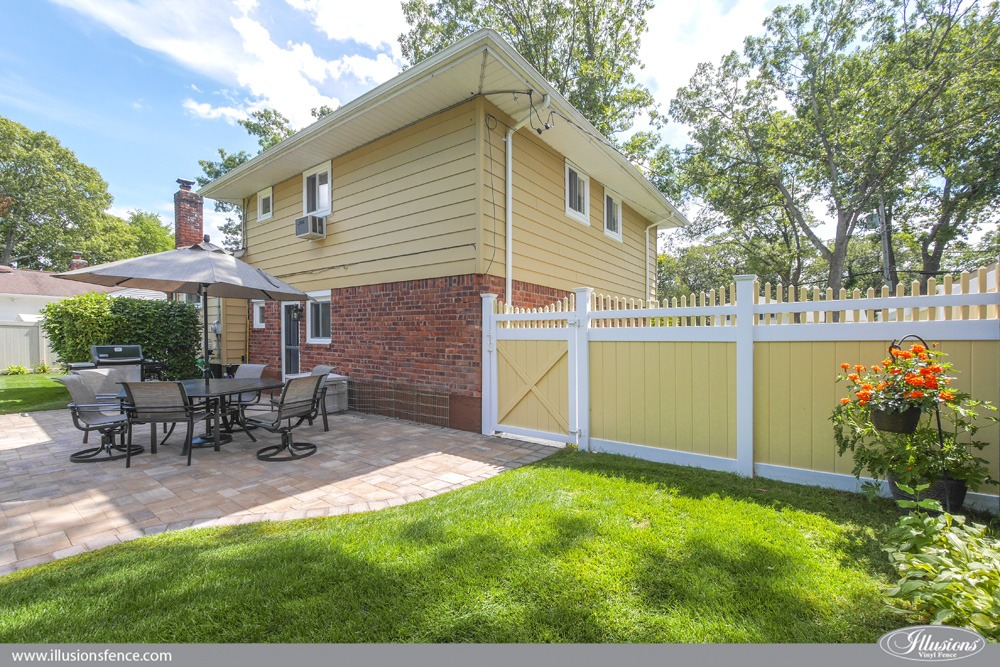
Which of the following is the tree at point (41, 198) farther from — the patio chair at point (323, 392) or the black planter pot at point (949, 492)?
the black planter pot at point (949, 492)

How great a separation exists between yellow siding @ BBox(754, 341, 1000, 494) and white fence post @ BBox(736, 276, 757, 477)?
7 centimetres

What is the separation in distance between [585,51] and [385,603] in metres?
18.3

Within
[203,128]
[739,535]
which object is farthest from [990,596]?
[203,128]

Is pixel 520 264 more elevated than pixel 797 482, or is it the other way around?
pixel 520 264

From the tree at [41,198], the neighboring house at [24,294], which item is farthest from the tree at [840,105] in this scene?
the tree at [41,198]

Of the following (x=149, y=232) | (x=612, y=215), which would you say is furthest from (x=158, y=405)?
(x=149, y=232)

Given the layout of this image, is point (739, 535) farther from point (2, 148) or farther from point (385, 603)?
point (2, 148)

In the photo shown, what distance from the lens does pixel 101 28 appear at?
21.6 ft

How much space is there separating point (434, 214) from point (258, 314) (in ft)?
21.1

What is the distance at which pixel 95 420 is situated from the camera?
4.69 meters

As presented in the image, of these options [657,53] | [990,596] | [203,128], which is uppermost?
[657,53]

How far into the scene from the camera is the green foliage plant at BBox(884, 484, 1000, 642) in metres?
1.73

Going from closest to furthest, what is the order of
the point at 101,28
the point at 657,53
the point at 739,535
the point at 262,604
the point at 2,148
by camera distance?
the point at 262,604 < the point at 739,535 < the point at 101,28 < the point at 657,53 < the point at 2,148

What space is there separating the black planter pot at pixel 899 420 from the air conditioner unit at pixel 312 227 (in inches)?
342
